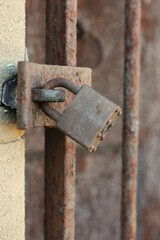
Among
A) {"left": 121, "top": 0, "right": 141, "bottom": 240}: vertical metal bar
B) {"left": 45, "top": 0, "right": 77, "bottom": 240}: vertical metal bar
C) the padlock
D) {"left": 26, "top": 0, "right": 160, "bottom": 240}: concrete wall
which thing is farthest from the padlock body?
{"left": 26, "top": 0, "right": 160, "bottom": 240}: concrete wall

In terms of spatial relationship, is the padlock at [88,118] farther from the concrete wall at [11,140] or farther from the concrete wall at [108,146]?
the concrete wall at [108,146]

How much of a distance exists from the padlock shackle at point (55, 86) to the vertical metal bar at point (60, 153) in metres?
0.09

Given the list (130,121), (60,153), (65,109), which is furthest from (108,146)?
(65,109)

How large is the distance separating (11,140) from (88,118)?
0.11 m

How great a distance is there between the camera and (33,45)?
4.49 feet

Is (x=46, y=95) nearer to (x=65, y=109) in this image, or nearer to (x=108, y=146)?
(x=65, y=109)

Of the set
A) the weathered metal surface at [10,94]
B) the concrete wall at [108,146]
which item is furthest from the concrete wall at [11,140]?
the concrete wall at [108,146]

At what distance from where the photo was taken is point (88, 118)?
57cm

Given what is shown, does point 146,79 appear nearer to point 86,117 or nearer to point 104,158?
point 104,158

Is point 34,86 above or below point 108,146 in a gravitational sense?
above

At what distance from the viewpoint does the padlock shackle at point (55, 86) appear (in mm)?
593

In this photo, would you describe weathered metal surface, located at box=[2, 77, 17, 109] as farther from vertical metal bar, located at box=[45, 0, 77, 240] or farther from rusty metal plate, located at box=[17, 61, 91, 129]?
vertical metal bar, located at box=[45, 0, 77, 240]

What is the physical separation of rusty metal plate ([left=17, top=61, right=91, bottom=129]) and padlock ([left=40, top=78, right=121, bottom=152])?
30mm

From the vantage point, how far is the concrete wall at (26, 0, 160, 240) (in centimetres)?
143
